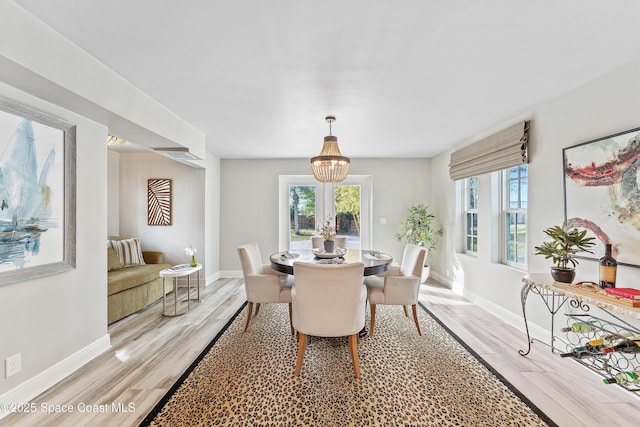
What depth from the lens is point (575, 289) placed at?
1.95 m

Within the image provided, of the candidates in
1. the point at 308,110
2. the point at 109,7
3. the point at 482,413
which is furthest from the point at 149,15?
the point at 482,413

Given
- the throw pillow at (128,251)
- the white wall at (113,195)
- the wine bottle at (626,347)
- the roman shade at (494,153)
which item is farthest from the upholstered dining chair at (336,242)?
the white wall at (113,195)

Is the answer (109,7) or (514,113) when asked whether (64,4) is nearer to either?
(109,7)

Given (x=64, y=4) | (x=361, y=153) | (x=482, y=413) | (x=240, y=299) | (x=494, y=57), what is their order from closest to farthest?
(x=64, y=4) < (x=482, y=413) < (x=494, y=57) < (x=240, y=299) < (x=361, y=153)

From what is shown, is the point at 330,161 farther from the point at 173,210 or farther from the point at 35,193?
the point at 173,210

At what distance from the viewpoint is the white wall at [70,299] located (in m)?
1.81

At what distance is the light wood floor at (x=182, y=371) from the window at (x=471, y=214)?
125 centimetres

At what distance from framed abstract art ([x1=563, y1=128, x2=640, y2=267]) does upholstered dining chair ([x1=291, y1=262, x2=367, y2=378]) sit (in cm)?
191

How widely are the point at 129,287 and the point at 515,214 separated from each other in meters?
4.85

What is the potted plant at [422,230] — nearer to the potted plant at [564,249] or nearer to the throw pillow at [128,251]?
the potted plant at [564,249]

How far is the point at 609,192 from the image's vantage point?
2.10 meters

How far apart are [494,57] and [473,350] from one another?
2453 millimetres

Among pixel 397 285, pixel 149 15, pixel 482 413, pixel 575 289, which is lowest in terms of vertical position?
pixel 482 413

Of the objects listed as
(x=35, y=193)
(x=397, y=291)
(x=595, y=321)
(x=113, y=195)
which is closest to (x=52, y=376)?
(x=35, y=193)
